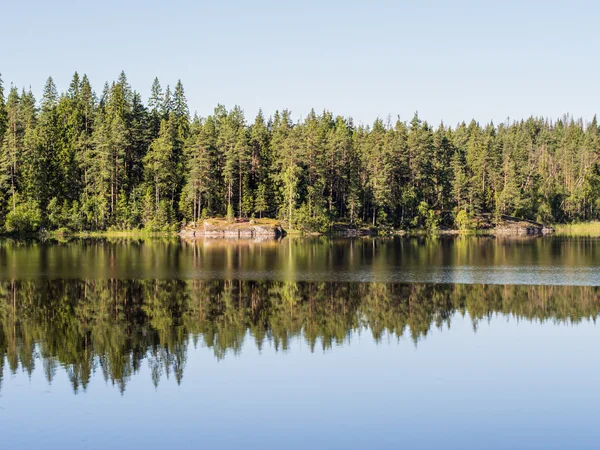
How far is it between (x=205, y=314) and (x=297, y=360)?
1142 centimetres

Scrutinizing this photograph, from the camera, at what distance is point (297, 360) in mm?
29484

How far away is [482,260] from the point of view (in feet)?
243

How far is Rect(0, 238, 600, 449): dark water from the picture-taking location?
829 inches

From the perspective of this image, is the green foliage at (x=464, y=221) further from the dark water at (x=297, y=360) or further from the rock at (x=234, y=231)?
the dark water at (x=297, y=360)

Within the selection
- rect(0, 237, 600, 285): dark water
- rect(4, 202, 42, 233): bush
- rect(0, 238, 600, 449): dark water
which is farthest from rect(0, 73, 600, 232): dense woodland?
rect(0, 238, 600, 449): dark water

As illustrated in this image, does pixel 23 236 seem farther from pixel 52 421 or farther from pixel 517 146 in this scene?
pixel 517 146

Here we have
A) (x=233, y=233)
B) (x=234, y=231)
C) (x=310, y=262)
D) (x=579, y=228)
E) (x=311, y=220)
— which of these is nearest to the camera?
(x=310, y=262)

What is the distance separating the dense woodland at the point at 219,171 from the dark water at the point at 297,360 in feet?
206

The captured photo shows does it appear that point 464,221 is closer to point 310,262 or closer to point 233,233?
point 233,233

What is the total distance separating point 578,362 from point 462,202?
4581 inches

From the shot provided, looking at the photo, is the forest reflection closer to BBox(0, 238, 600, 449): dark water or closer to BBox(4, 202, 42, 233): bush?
BBox(0, 238, 600, 449): dark water

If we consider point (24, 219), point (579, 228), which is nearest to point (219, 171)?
point (24, 219)

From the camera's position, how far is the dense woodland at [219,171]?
119875mm

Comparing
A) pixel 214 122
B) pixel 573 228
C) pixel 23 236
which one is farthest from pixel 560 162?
pixel 23 236
